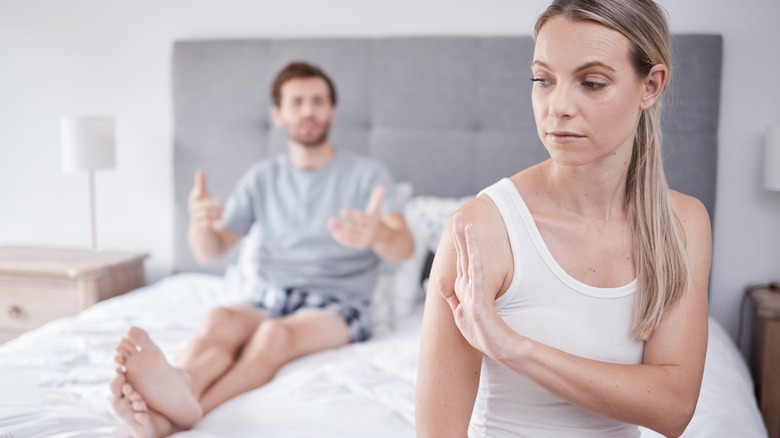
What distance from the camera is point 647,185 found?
118 cm

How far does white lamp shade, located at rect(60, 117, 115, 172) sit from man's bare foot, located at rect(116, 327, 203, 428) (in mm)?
1491

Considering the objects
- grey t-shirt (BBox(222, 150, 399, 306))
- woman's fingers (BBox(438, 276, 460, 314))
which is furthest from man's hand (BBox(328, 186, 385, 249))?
woman's fingers (BBox(438, 276, 460, 314))

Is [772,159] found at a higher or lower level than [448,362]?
higher

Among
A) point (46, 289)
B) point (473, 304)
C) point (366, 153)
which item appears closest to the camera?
point (473, 304)

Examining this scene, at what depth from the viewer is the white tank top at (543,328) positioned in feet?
3.50

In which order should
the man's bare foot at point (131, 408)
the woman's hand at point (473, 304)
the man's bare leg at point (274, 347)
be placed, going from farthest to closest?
the man's bare leg at point (274, 347) → the man's bare foot at point (131, 408) → the woman's hand at point (473, 304)

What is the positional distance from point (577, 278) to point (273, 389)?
83cm

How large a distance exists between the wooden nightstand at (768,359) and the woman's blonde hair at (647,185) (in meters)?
1.19

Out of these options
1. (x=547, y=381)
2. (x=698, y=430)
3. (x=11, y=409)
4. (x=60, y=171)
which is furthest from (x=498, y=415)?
(x=60, y=171)

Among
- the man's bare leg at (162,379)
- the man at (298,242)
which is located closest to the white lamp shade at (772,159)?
the man at (298,242)

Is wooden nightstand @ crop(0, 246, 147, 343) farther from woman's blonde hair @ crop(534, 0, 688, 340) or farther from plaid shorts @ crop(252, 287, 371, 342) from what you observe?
woman's blonde hair @ crop(534, 0, 688, 340)

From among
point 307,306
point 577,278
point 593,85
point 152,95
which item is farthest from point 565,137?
point 152,95

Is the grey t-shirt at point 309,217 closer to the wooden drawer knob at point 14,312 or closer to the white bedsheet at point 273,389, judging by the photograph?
the white bedsheet at point 273,389

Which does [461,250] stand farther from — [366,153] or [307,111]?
[366,153]
